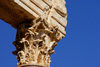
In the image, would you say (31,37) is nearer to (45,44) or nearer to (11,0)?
(45,44)

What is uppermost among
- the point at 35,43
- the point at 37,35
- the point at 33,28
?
the point at 33,28

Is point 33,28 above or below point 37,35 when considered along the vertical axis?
above

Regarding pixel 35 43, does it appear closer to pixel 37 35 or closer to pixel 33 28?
pixel 37 35

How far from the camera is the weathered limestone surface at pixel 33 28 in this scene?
8688 mm

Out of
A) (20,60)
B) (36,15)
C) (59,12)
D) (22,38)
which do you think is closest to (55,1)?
(59,12)

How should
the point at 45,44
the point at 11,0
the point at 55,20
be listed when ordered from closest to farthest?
1. the point at 11,0
2. the point at 45,44
3. the point at 55,20

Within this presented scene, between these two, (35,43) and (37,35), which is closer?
(35,43)

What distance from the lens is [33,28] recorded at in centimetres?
891

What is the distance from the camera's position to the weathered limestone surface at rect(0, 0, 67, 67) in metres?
8.69

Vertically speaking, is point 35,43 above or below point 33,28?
below

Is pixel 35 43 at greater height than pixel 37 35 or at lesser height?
lesser

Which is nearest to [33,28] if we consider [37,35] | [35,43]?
[37,35]

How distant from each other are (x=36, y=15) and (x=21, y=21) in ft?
2.08

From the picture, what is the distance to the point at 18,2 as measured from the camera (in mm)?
8531
